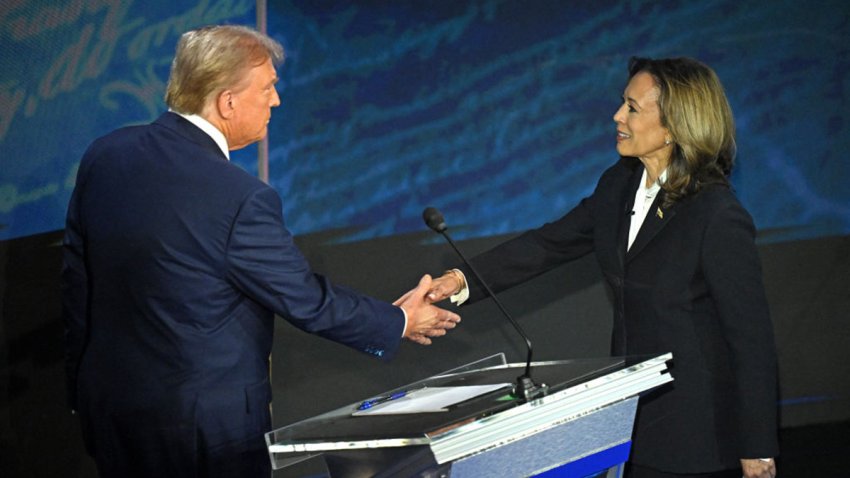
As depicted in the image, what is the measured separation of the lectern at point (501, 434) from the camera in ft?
5.07

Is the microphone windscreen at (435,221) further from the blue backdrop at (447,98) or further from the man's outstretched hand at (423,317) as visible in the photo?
the blue backdrop at (447,98)

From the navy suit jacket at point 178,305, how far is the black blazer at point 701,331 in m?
0.82

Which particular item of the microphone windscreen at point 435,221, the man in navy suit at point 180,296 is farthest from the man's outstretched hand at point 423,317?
the microphone windscreen at point 435,221

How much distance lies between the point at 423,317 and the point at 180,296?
73 cm

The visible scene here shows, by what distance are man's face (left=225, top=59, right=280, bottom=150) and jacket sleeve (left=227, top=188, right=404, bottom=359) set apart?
24 centimetres

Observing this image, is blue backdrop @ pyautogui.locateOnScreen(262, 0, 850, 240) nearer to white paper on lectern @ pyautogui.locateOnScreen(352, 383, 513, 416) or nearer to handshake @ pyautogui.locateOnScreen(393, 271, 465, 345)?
handshake @ pyautogui.locateOnScreen(393, 271, 465, 345)

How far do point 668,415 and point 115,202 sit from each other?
1.36 m

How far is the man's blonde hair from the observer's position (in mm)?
2279

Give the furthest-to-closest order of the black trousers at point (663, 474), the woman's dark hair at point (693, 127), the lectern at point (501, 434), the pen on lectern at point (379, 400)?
the woman's dark hair at point (693, 127)
the black trousers at point (663, 474)
the pen on lectern at point (379, 400)
the lectern at point (501, 434)

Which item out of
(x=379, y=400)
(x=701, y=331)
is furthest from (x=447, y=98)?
(x=379, y=400)

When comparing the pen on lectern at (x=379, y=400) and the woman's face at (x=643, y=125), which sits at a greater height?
the woman's face at (x=643, y=125)

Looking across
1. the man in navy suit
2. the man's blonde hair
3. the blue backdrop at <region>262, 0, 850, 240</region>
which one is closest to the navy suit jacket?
the man in navy suit

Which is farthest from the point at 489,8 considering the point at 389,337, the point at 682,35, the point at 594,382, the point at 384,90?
the point at 594,382

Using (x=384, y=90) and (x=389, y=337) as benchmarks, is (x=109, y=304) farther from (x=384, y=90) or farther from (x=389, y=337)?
(x=384, y=90)
